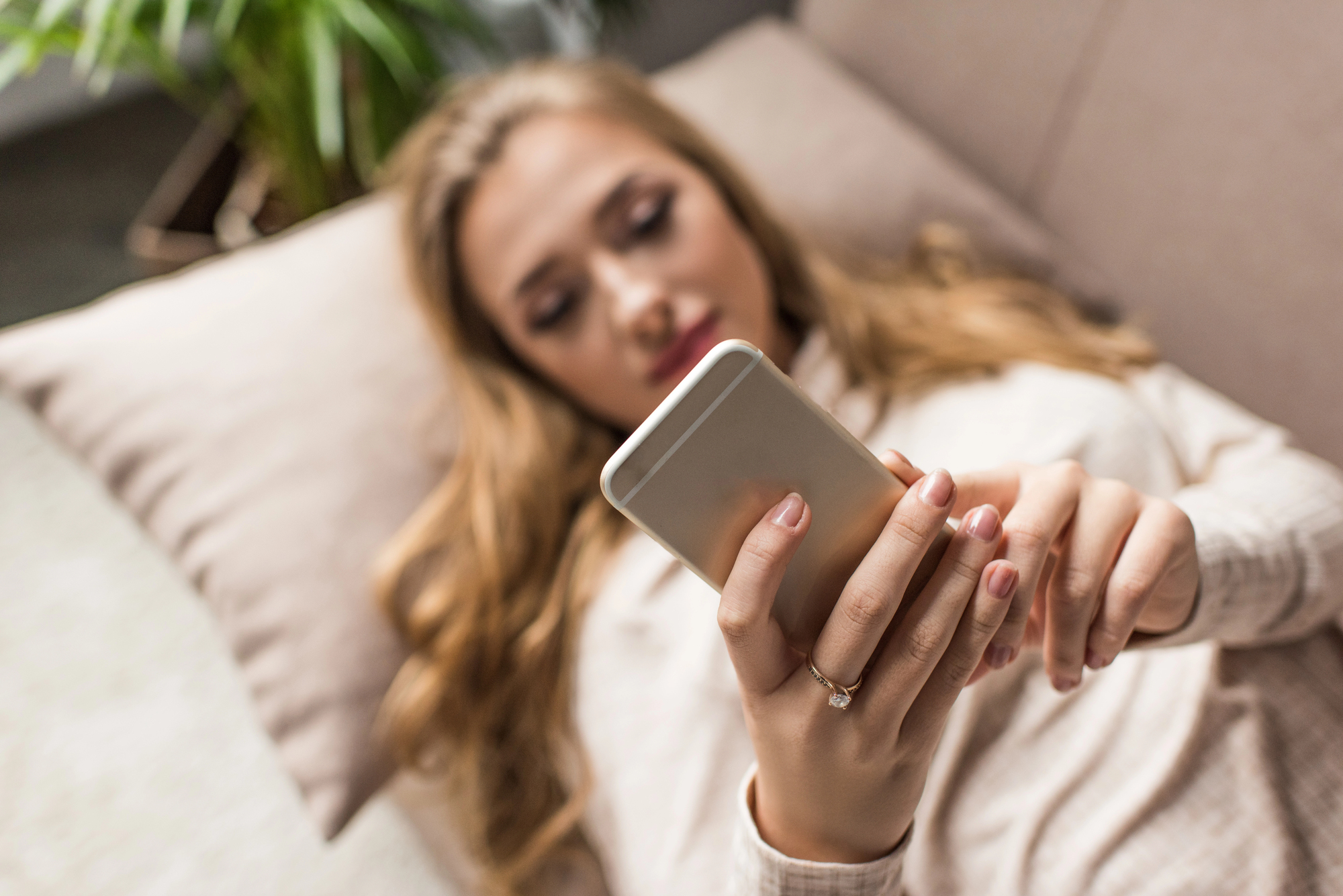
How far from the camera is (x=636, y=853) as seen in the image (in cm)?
76

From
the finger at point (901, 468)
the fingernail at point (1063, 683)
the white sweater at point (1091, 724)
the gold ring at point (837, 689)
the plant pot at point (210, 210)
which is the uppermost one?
the finger at point (901, 468)

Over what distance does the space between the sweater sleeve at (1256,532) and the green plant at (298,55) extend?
0.98m

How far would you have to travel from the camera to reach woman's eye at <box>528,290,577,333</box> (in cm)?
89

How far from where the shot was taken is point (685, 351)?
2.77ft

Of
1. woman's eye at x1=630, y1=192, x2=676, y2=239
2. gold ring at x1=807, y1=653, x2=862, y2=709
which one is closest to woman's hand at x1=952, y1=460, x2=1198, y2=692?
gold ring at x1=807, y1=653, x2=862, y2=709

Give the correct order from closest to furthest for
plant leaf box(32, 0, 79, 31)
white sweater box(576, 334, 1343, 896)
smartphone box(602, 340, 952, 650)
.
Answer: smartphone box(602, 340, 952, 650), white sweater box(576, 334, 1343, 896), plant leaf box(32, 0, 79, 31)

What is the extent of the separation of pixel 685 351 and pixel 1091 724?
48cm

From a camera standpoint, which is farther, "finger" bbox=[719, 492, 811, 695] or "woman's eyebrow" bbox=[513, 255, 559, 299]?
"woman's eyebrow" bbox=[513, 255, 559, 299]

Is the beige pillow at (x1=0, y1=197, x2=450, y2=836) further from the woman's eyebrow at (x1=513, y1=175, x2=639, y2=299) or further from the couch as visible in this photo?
the woman's eyebrow at (x1=513, y1=175, x2=639, y2=299)

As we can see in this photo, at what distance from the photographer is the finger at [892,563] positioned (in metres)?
0.41

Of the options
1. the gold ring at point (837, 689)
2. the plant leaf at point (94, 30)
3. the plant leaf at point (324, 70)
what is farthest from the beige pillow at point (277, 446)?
the gold ring at point (837, 689)

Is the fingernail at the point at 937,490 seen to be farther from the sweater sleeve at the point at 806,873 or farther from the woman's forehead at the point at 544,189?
the woman's forehead at the point at 544,189

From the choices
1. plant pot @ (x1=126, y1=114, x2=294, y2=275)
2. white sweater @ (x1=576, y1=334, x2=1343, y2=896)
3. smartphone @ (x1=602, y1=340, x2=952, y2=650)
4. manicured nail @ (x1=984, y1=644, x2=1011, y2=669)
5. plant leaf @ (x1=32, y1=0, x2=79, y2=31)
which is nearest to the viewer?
smartphone @ (x1=602, y1=340, x2=952, y2=650)

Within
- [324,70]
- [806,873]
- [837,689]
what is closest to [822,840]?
[806,873]
